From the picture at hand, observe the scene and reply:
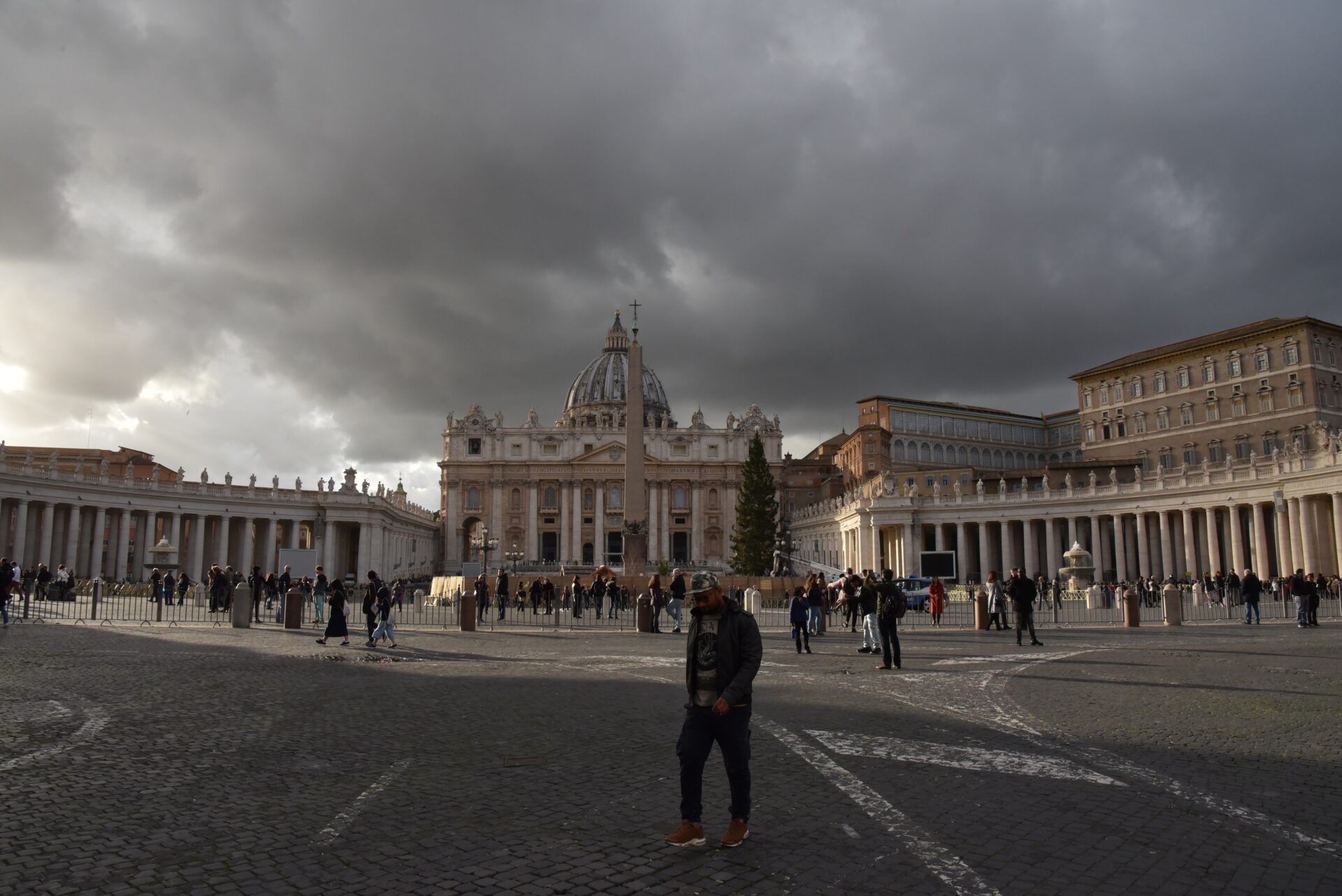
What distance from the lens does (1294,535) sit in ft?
139

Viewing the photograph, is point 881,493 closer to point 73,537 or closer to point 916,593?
point 916,593

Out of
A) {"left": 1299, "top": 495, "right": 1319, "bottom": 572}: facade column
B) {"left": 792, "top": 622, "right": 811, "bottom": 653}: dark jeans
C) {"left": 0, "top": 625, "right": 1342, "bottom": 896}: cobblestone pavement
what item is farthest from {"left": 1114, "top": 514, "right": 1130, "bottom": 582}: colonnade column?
{"left": 0, "top": 625, "right": 1342, "bottom": 896}: cobblestone pavement

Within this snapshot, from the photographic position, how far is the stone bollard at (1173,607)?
2461 cm

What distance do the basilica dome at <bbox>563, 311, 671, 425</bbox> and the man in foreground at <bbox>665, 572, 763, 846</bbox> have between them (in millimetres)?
116152

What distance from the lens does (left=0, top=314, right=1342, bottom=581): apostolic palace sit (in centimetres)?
4875

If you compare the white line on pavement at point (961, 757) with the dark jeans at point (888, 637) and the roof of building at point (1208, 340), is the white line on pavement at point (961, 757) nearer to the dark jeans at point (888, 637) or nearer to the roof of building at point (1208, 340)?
the dark jeans at point (888, 637)

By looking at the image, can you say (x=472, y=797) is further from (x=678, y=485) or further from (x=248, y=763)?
(x=678, y=485)

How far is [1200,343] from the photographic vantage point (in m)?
62.4

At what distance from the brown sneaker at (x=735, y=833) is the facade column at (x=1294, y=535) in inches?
1807

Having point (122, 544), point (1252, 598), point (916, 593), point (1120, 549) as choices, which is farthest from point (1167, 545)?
point (122, 544)

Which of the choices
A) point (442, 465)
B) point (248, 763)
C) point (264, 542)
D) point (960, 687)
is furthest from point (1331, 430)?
point (442, 465)

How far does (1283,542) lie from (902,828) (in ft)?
153

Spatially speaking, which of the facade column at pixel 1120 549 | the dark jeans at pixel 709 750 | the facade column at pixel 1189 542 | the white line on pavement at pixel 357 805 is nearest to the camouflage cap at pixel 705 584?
the dark jeans at pixel 709 750

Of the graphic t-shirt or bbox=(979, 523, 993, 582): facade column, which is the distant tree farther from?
the graphic t-shirt
